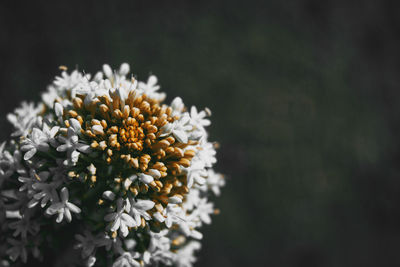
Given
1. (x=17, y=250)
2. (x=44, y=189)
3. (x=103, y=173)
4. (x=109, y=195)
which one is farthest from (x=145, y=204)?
(x=17, y=250)

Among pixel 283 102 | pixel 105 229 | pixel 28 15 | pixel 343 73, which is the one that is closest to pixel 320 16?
pixel 343 73

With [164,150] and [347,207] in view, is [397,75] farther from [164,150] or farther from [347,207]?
[164,150]

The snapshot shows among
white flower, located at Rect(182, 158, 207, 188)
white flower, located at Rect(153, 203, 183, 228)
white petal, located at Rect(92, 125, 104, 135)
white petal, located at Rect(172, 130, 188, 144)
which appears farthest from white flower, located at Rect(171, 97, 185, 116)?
white flower, located at Rect(153, 203, 183, 228)

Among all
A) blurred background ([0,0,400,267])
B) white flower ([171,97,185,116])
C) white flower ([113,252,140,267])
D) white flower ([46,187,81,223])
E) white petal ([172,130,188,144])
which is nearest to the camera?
white flower ([46,187,81,223])

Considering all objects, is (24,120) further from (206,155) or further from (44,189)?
(206,155)

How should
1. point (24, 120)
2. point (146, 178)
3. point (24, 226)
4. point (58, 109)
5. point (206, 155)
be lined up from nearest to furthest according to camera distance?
1. point (146, 178)
2. point (58, 109)
3. point (24, 226)
4. point (206, 155)
5. point (24, 120)

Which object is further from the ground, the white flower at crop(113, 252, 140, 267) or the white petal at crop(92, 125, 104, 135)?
the white petal at crop(92, 125, 104, 135)

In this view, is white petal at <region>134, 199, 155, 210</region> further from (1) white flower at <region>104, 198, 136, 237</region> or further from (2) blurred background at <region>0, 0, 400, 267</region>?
(2) blurred background at <region>0, 0, 400, 267</region>
